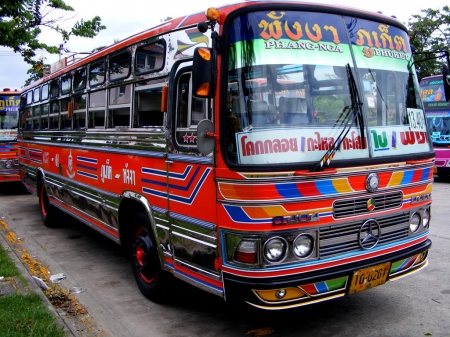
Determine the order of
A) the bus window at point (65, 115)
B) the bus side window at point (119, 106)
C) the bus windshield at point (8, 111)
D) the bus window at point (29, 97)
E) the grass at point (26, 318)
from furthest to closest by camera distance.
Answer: the bus windshield at point (8, 111) < the bus window at point (29, 97) < the bus window at point (65, 115) < the bus side window at point (119, 106) < the grass at point (26, 318)

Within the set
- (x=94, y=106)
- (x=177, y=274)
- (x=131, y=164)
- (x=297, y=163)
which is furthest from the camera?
(x=94, y=106)

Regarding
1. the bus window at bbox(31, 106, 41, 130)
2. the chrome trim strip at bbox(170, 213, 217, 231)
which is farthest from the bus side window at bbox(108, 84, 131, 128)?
the bus window at bbox(31, 106, 41, 130)

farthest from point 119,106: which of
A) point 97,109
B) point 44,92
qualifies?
point 44,92

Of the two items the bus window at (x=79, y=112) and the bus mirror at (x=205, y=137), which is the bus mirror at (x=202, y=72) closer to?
the bus mirror at (x=205, y=137)

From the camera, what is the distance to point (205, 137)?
3645 mm

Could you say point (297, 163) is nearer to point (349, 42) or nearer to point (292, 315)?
point (349, 42)

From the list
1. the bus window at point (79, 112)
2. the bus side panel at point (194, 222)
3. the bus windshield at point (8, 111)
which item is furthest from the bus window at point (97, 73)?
the bus windshield at point (8, 111)

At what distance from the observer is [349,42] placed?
401 cm

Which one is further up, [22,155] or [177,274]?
[22,155]

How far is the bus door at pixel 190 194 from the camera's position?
385 centimetres

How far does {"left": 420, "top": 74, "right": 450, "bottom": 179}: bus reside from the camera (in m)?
15.6

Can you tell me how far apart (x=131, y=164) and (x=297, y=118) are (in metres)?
2.25

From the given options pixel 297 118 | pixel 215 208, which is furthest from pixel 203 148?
pixel 297 118

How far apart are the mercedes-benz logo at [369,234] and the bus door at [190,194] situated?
1.19 m
